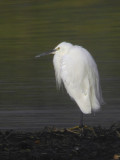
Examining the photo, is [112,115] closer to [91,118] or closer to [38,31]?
[91,118]

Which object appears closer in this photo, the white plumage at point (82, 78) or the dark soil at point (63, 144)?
the dark soil at point (63, 144)

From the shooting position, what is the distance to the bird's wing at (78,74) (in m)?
7.51

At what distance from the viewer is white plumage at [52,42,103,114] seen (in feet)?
24.5

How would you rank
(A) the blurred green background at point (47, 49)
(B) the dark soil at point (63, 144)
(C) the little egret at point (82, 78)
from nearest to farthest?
(B) the dark soil at point (63, 144) < (C) the little egret at point (82, 78) < (A) the blurred green background at point (47, 49)

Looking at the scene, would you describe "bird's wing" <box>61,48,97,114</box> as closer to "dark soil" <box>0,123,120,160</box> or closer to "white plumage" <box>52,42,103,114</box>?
"white plumage" <box>52,42,103,114</box>

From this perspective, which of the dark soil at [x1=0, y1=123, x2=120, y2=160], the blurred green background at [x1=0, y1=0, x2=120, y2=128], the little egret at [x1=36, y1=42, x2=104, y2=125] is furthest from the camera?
the blurred green background at [x1=0, y1=0, x2=120, y2=128]

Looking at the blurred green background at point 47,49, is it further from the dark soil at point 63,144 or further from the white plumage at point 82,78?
the dark soil at point 63,144

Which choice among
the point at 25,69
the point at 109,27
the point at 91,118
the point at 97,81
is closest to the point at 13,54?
the point at 25,69

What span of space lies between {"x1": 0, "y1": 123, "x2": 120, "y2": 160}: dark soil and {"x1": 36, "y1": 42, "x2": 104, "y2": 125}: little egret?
550mm

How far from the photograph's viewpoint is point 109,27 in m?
14.3

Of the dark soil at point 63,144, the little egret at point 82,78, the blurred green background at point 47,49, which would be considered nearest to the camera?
the dark soil at point 63,144

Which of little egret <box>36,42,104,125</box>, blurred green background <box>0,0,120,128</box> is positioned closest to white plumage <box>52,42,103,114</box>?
little egret <box>36,42,104,125</box>

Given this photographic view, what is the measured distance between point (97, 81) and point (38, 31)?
672 cm

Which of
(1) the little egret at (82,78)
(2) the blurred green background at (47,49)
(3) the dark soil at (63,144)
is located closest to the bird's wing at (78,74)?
(1) the little egret at (82,78)
